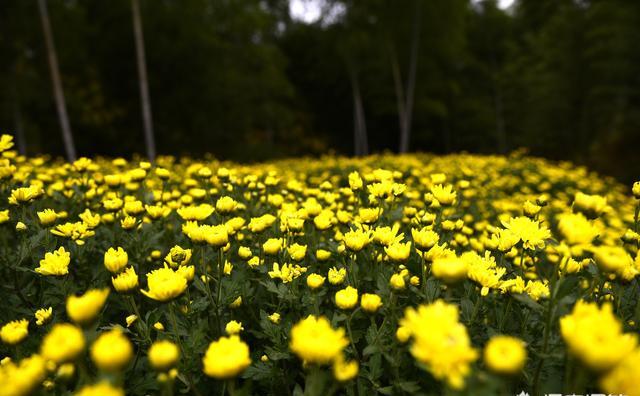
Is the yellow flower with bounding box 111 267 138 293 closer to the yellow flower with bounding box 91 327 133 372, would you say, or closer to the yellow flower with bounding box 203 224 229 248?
the yellow flower with bounding box 203 224 229 248

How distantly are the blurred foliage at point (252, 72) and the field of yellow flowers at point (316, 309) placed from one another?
37.0 feet

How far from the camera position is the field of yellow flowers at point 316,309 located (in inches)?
29.2

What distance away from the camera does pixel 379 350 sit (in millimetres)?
1218

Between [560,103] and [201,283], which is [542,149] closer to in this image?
[560,103]

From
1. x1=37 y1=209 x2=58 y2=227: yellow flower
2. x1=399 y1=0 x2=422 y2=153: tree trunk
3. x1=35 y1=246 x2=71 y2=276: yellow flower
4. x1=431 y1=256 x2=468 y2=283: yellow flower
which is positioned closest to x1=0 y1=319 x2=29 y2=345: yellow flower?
x1=35 y1=246 x2=71 y2=276: yellow flower

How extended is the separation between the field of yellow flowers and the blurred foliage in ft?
37.0

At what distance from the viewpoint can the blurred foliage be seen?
12.5m

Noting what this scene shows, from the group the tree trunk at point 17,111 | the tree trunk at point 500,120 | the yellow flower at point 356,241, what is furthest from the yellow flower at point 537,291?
the tree trunk at point 500,120

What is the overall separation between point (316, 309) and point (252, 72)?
17.1 m

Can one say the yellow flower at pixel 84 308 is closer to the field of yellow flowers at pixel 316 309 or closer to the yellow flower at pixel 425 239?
the field of yellow flowers at pixel 316 309

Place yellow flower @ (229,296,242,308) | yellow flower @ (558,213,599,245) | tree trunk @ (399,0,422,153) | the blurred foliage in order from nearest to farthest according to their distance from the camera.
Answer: yellow flower @ (558,213,599,245) → yellow flower @ (229,296,242,308) → the blurred foliage → tree trunk @ (399,0,422,153)

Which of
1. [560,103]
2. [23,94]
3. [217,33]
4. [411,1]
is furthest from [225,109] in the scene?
[560,103]

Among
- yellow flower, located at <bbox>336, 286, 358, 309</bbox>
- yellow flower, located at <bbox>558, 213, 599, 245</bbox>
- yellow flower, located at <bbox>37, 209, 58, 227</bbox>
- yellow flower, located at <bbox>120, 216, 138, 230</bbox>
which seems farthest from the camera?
yellow flower, located at <bbox>120, 216, 138, 230</bbox>

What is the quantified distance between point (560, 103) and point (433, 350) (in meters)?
19.3
